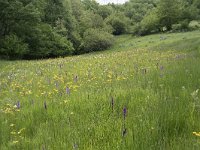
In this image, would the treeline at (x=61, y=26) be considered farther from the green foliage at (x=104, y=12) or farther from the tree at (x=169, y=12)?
the green foliage at (x=104, y=12)

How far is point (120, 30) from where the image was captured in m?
74.4

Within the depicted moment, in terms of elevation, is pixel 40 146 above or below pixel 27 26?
below

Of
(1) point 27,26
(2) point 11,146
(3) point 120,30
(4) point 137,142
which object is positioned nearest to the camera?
(4) point 137,142

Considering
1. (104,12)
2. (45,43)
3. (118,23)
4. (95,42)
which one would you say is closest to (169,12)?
(95,42)

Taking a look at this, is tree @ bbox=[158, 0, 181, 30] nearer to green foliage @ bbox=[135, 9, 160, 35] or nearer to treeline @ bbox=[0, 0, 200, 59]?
treeline @ bbox=[0, 0, 200, 59]

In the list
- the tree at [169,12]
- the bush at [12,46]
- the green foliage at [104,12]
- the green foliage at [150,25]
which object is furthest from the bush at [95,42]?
the green foliage at [104,12]

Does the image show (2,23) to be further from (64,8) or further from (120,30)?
(120,30)

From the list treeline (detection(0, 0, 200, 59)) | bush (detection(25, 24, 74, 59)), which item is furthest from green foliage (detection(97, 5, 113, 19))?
bush (detection(25, 24, 74, 59))

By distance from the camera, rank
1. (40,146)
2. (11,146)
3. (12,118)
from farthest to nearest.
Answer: (12,118) → (11,146) → (40,146)

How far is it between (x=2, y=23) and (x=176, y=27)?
96.6 feet

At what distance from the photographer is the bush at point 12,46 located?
1336 inches

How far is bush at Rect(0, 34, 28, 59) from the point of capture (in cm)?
3393

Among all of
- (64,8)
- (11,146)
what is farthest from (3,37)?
(11,146)

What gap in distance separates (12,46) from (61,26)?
12413 mm
